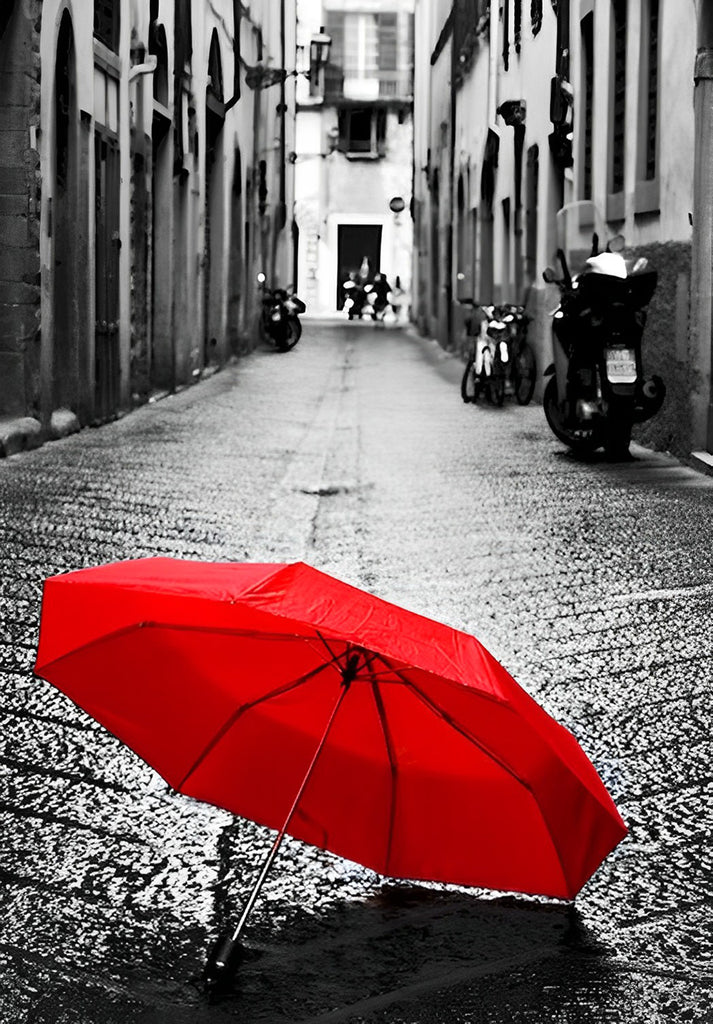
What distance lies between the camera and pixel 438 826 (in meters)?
2.96

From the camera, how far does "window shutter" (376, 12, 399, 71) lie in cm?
5406

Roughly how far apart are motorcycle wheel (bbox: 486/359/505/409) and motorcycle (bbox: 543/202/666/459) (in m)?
5.06

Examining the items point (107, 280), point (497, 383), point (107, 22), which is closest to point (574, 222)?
point (107, 280)

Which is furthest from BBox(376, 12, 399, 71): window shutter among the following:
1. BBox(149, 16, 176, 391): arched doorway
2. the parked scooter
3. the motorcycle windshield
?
the motorcycle windshield

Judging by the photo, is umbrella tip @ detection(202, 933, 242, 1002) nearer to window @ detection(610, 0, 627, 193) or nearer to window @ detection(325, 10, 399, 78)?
window @ detection(610, 0, 627, 193)

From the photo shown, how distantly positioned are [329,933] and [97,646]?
60 centimetres

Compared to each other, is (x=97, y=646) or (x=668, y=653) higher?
(x=97, y=646)

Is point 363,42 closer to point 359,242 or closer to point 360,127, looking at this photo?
point 360,127

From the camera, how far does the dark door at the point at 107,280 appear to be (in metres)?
13.9

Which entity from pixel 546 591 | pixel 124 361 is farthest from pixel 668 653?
pixel 124 361

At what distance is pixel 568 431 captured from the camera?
37.0ft

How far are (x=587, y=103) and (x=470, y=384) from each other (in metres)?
2.86

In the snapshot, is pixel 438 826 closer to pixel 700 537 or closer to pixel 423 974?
pixel 423 974

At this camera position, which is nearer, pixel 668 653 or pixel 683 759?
pixel 683 759
